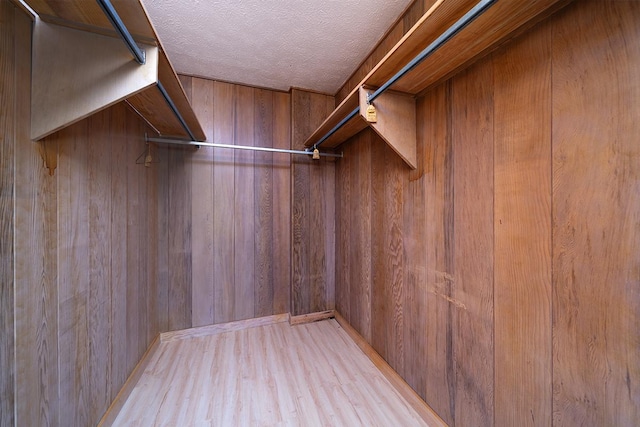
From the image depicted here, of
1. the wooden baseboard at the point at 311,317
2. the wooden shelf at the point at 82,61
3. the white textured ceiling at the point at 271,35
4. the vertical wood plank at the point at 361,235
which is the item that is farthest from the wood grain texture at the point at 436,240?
the wooden shelf at the point at 82,61

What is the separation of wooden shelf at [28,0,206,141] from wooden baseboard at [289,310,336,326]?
6.85 feet

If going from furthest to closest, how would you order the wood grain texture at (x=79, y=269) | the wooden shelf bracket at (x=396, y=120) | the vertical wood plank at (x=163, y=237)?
the vertical wood plank at (x=163, y=237) < the wooden shelf bracket at (x=396, y=120) < the wood grain texture at (x=79, y=269)

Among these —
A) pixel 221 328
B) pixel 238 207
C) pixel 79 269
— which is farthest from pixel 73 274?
pixel 221 328

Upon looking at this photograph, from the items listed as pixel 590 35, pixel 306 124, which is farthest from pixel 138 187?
pixel 590 35

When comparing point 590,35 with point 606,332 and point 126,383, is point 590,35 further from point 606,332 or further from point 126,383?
point 126,383

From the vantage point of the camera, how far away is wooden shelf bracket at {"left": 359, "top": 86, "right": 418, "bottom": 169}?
1.19 meters

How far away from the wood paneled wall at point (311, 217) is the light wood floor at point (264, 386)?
43cm

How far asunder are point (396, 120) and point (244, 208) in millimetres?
1574

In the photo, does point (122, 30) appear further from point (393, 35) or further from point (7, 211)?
point (393, 35)

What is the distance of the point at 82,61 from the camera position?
2.87ft

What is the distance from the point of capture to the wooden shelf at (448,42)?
704 mm

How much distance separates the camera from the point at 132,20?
0.84 m

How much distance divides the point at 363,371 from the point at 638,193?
5.40 ft

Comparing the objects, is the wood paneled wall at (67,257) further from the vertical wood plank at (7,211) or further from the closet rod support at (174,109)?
the closet rod support at (174,109)
